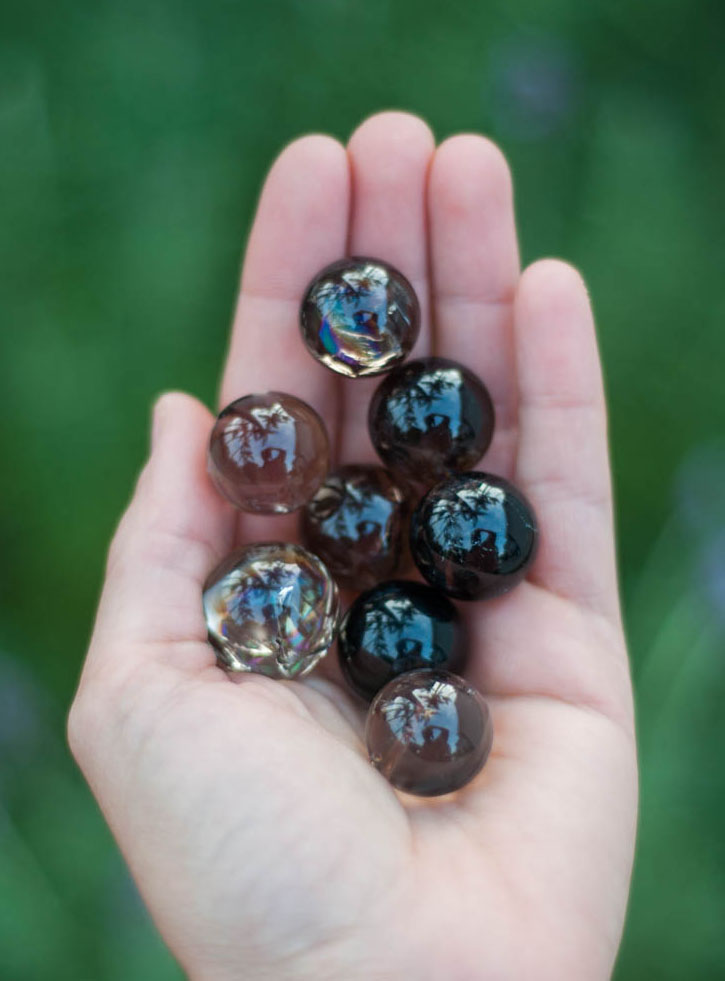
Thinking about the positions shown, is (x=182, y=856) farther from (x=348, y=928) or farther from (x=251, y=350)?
(x=251, y=350)

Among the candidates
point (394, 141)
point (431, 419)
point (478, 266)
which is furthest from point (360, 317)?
point (394, 141)

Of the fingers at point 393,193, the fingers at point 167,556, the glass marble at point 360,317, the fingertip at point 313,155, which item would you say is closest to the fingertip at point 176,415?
the fingers at point 167,556

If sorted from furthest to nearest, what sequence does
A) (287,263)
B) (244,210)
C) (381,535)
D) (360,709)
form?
(244,210), (287,263), (381,535), (360,709)

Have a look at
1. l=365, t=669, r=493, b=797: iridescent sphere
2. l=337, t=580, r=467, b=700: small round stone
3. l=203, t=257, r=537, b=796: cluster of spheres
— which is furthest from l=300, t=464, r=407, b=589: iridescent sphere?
l=365, t=669, r=493, b=797: iridescent sphere

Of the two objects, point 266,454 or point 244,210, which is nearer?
point 266,454

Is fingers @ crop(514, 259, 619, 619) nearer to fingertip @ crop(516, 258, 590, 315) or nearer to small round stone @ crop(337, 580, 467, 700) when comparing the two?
fingertip @ crop(516, 258, 590, 315)

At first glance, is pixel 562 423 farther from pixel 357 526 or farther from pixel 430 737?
pixel 430 737
